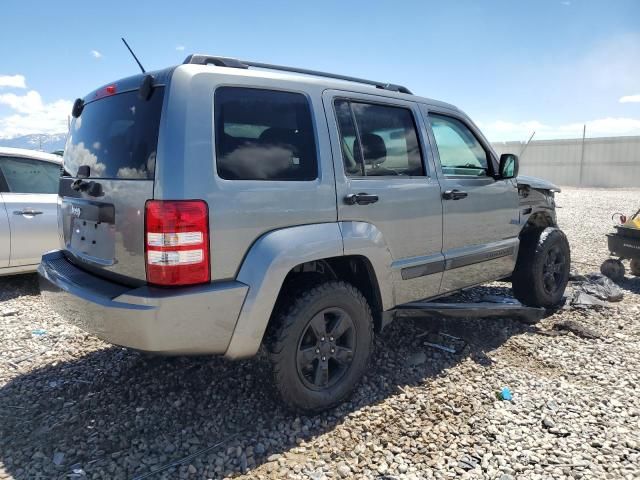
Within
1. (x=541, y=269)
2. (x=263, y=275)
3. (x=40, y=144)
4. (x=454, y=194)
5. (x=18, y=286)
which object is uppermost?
(x=40, y=144)

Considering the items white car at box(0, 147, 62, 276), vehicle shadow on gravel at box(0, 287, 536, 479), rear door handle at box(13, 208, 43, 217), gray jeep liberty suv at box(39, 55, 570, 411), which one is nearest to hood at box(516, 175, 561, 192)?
gray jeep liberty suv at box(39, 55, 570, 411)

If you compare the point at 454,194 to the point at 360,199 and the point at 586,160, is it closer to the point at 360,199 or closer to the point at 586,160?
the point at 360,199

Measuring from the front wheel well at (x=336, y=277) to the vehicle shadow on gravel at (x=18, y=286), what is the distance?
396 cm

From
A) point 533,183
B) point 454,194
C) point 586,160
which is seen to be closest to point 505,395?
point 454,194

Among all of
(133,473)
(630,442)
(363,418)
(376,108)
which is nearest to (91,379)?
(133,473)

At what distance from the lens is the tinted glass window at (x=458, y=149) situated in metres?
3.69

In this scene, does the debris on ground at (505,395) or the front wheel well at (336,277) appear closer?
the front wheel well at (336,277)

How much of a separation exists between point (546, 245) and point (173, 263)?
3805 millimetres

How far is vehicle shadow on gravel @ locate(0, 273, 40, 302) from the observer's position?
17.5 ft

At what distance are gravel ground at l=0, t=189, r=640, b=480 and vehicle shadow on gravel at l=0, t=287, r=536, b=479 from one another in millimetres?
10

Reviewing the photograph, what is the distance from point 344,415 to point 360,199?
135 centimetres

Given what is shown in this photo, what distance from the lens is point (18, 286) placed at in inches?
222

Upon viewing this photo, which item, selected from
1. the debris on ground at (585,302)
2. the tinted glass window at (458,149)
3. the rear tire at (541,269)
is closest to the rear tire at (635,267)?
the debris on ground at (585,302)

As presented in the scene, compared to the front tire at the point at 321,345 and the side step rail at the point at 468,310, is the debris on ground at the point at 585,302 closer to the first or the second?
the side step rail at the point at 468,310
